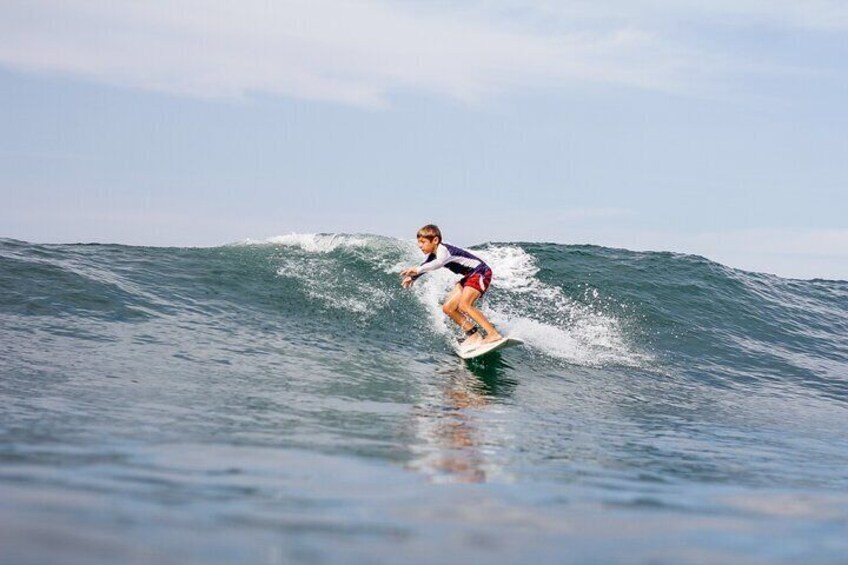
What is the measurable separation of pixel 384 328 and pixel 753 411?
6.06 meters

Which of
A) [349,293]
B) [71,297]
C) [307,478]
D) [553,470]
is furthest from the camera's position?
[349,293]

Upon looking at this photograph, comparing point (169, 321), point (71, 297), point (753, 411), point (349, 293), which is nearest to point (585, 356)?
point (753, 411)

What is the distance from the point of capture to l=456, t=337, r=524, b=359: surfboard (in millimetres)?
12164

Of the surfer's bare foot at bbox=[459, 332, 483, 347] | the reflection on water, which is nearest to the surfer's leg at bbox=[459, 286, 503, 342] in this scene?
the surfer's bare foot at bbox=[459, 332, 483, 347]

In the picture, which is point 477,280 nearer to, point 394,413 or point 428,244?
point 428,244

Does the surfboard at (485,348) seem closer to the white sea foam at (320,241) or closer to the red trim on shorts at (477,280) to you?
the red trim on shorts at (477,280)

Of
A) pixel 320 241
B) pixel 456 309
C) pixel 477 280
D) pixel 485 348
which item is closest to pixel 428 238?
pixel 477 280

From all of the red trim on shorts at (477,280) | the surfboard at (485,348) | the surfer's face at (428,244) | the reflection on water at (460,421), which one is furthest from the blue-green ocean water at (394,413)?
the surfer's face at (428,244)

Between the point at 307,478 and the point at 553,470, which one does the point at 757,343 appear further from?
the point at 307,478

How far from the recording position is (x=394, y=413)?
7535 mm

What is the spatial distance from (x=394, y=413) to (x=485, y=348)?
16.0 ft

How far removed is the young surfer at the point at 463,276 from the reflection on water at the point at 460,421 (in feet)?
1.64

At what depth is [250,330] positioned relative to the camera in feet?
41.5

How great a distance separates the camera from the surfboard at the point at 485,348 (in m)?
12.2
